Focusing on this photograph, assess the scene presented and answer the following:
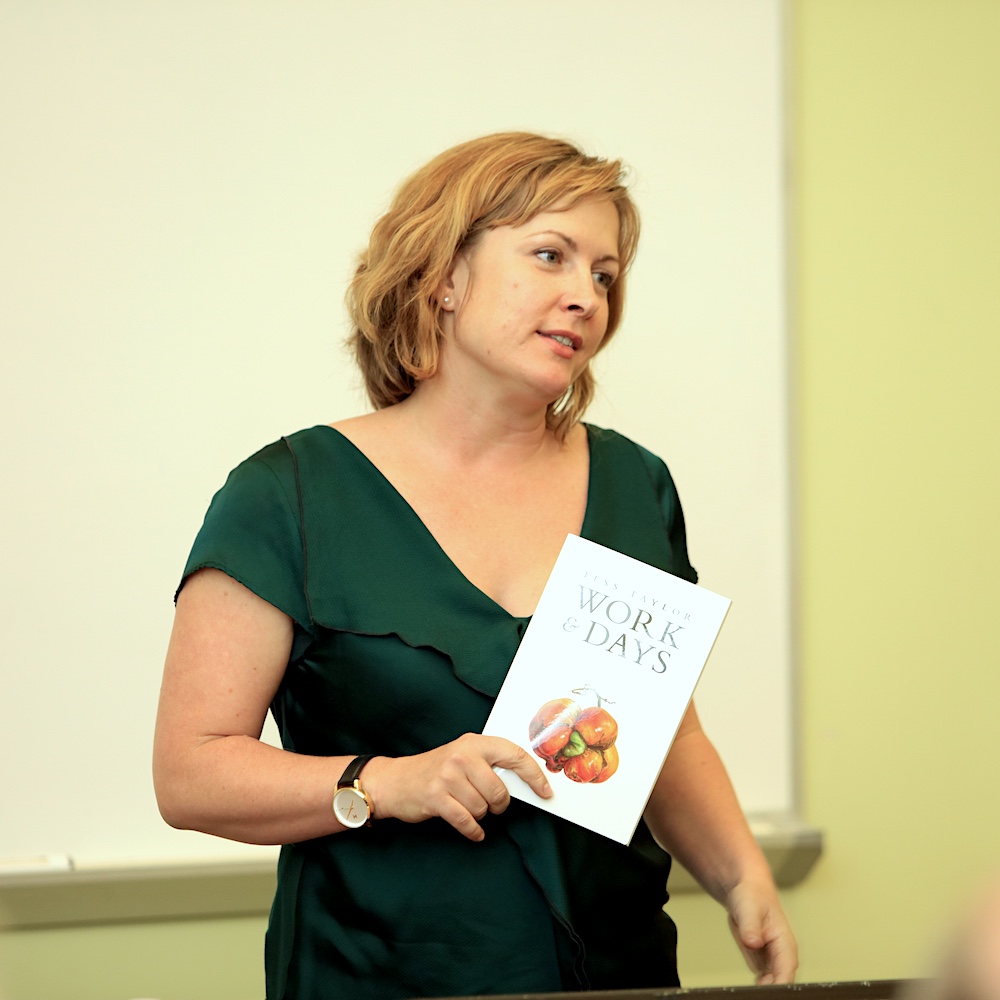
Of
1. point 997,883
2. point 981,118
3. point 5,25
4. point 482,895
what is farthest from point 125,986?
point 981,118

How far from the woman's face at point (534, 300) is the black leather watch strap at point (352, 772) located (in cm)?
51

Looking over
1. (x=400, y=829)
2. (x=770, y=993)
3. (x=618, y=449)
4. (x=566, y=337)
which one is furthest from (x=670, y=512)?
(x=770, y=993)

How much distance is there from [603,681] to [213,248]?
146cm

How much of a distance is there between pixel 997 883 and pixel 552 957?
1092 mm

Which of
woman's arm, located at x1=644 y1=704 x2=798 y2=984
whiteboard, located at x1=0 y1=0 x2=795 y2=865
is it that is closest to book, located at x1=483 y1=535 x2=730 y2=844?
woman's arm, located at x1=644 y1=704 x2=798 y2=984

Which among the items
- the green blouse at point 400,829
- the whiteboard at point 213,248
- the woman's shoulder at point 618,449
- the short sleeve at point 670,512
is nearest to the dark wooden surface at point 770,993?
the green blouse at point 400,829

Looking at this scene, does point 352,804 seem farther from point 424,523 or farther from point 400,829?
point 424,523

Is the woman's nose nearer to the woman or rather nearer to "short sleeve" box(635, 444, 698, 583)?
the woman

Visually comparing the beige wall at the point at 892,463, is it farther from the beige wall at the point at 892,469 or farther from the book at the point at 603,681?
the book at the point at 603,681

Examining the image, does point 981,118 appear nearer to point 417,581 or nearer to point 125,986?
point 417,581

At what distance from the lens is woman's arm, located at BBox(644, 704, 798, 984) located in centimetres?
143

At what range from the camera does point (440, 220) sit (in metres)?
1.54

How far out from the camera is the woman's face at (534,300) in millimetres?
1494

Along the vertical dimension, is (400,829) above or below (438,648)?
below
